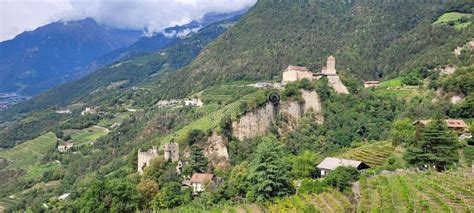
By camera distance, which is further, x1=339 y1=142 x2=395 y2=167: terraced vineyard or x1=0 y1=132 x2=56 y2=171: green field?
x1=0 y1=132 x2=56 y2=171: green field

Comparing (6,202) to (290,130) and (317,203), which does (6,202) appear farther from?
(317,203)

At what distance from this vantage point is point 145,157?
5625 centimetres

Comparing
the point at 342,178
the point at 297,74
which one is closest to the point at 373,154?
the point at 342,178

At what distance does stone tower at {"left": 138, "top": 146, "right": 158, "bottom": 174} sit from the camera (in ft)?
182

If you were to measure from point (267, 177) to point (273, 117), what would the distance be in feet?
95.7

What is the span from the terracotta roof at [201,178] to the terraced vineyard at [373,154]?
14523 mm

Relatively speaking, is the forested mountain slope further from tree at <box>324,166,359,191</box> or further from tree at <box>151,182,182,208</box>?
tree at <box>151,182,182,208</box>

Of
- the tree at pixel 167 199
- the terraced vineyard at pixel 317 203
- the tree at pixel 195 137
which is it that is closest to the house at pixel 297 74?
the tree at pixel 195 137

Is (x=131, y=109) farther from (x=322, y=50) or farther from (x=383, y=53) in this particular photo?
(x=383, y=53)

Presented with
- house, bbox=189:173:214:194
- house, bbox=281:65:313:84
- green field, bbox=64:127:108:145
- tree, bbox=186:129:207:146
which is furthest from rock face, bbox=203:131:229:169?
green field, bbox=64:127:108:145

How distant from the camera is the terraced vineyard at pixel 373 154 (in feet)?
141

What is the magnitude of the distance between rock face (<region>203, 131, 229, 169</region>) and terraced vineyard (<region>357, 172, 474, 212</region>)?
25979mm

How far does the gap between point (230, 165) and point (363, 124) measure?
19894mm

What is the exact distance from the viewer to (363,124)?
60406 mm
